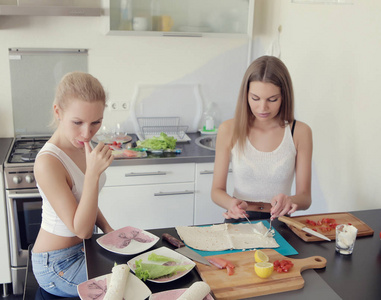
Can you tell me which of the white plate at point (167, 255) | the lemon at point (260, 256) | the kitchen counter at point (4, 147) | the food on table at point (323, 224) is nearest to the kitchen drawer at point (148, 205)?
the kitchen counter at point (4, 147)

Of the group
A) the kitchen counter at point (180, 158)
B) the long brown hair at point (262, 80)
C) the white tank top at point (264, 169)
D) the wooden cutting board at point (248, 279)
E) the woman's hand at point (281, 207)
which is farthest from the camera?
the kitchen counter at point (180, 158)

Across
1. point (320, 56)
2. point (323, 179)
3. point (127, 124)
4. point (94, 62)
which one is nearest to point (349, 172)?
point (323, 179)

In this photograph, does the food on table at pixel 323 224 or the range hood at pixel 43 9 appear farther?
the range hood at pixel 43 9

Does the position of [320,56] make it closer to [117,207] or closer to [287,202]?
[287,202]

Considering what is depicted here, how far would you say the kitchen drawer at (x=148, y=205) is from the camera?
2863mm

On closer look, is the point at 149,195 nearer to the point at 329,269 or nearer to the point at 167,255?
the point at 167,255

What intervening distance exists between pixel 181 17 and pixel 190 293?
2336 mm

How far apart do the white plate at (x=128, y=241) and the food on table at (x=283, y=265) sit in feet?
1.38

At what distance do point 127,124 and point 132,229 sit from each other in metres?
1.87

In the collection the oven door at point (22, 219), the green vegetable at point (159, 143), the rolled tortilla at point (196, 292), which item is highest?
the rolled tortilla at point (196, 292)

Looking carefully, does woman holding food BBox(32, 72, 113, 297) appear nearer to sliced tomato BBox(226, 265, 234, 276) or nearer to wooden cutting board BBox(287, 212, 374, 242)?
sliced tomato BBox(226, 265, 234, 276)

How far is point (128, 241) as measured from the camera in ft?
4.95

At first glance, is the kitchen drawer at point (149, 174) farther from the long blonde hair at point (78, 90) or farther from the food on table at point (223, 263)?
the food on table at point (223, 263)

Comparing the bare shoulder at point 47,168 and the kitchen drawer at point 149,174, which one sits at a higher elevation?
the bare shoulder at point 47,168
